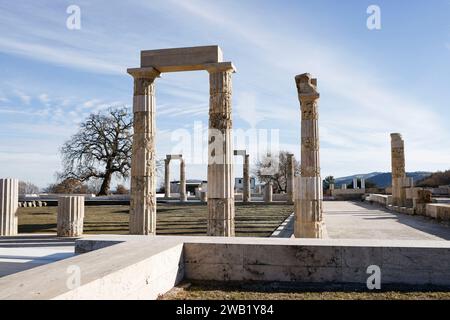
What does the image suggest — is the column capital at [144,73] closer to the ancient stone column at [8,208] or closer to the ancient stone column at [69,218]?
the ancient stone column at [69,218]

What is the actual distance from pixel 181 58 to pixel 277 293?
7.92 meters

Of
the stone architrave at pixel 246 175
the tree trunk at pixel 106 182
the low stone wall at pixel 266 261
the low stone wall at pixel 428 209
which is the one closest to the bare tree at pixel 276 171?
the stone architrave at pixel 246 175

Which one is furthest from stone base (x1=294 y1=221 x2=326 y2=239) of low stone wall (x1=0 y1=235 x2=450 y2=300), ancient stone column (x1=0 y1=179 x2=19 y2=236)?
ancient stone column (x1=0 y1=179 x2=19 y2=236)

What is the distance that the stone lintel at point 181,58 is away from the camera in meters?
11.0

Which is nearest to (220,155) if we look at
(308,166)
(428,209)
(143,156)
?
(143,156)

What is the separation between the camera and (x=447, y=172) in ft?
179

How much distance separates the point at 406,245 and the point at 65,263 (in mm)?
4357

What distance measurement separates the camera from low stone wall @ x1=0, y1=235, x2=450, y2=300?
4.68 meters

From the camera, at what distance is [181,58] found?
36.8ft

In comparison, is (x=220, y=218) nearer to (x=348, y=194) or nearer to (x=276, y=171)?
(x=348, y=194)

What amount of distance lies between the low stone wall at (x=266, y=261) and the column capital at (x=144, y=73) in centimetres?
663
